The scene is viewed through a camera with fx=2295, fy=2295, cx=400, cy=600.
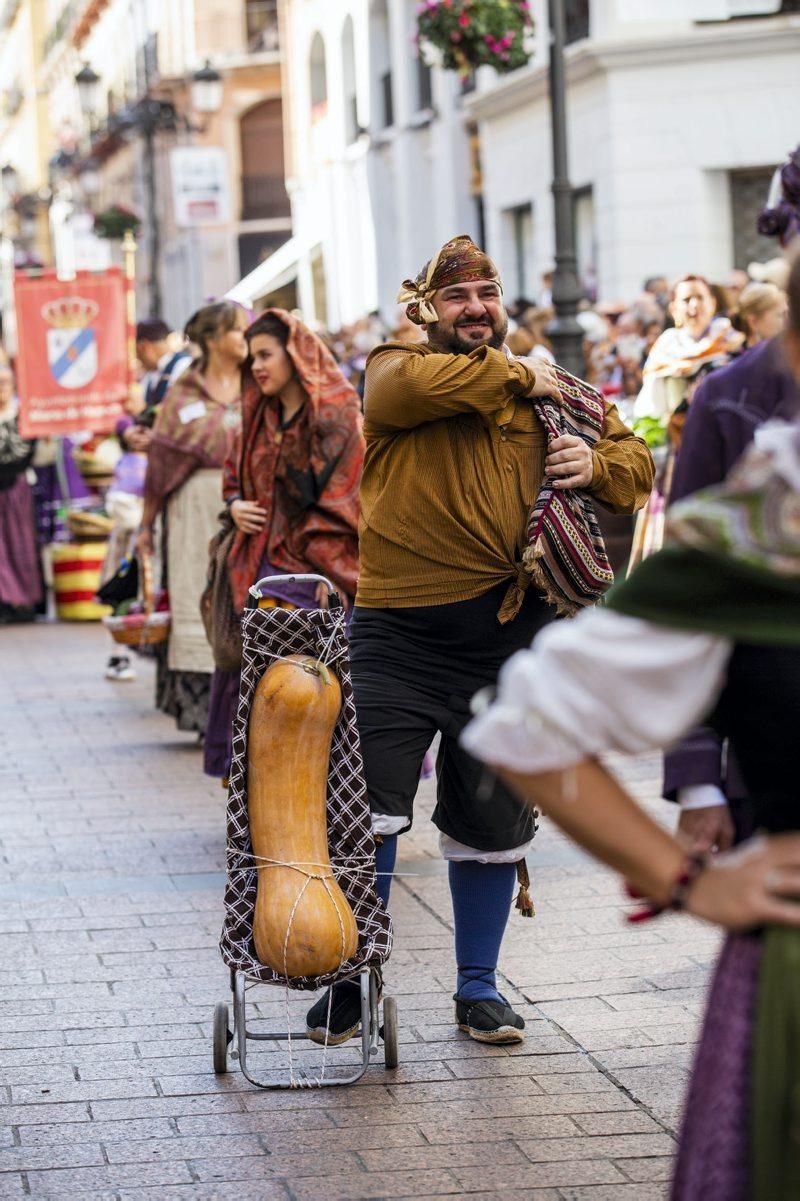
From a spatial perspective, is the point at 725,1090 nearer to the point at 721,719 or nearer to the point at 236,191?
the point at 721,719

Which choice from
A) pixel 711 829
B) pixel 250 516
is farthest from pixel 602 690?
pixel 250 516

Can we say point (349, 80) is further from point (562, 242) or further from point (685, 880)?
point (685, 880)

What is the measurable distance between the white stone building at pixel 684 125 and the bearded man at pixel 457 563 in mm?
17607

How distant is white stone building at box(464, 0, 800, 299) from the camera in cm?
2264

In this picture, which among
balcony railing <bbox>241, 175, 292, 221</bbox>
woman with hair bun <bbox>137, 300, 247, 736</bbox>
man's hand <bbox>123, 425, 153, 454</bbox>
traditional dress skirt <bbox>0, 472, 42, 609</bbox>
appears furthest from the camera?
balcony railing <bbox>241, 175, 292, 221</bbox>

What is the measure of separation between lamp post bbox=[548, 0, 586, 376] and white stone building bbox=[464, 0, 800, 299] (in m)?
6.88

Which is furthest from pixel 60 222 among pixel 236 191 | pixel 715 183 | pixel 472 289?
pixel 472 289

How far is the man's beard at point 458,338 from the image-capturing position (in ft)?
18.0

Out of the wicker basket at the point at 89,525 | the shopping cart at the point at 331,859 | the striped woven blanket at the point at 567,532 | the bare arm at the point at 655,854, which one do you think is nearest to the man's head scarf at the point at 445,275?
the striped woven blanket at the point at 567,532

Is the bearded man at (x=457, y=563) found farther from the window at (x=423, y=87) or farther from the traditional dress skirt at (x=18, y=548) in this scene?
the window at (x=423, y=87)

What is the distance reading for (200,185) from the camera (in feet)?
97.2

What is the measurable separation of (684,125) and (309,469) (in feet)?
53.3

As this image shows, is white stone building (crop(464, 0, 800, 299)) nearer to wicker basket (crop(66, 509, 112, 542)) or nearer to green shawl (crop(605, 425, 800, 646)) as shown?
wicker basket (crop(66, 509, 112, 542))

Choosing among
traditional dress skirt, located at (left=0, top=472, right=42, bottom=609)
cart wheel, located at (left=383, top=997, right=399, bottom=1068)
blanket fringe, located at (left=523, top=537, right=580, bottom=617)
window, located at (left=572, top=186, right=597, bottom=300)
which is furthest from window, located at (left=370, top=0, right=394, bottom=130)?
cart wheel, located at (left=383, top=997, right=399, bottom=1068)
